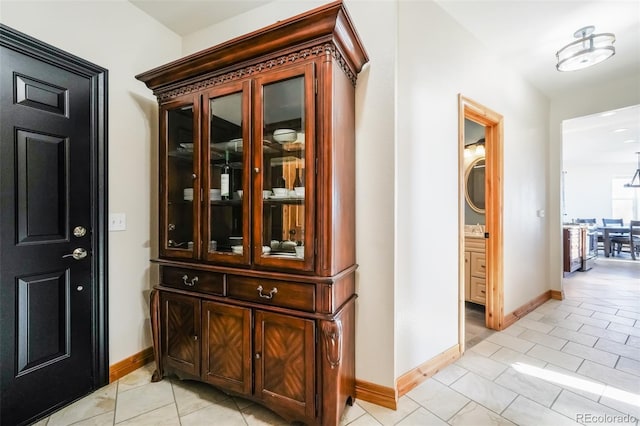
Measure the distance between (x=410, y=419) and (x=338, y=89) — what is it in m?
1.92

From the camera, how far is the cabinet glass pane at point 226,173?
1.76 m

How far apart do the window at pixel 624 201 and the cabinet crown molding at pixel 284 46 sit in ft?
38.0

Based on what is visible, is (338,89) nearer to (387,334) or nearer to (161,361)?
(387,334)

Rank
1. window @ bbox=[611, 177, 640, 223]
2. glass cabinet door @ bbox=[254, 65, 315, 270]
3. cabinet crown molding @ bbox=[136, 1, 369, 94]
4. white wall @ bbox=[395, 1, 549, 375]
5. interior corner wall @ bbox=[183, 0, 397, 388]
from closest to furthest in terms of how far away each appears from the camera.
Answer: cabinet crown molding @ bbox=[136, 1, 369, 94]
glass cabinet door @ bbox=[254, 65, 315, 270]
interior corner wall @ bbox=[183, 0, 397, 388]
white wall @ bbox=[395, 1, 549, 375]
window @ bbox=[611, 177, 640, 223]

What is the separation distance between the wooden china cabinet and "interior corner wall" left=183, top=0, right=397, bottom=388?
87 mm

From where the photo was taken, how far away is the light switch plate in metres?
2.06

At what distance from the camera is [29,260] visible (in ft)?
5.47

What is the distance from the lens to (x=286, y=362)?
A: 61.7 inches

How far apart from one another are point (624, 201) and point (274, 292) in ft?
40.5

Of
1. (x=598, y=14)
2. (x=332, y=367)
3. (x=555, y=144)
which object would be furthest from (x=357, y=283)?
(x=555, y=144)

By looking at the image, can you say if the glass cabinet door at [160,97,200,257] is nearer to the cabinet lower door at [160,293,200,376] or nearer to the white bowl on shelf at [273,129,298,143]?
the cabinet lower door at [160,293,200,376]

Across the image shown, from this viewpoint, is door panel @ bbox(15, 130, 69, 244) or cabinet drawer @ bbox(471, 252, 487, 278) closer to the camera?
door panel @ bbox(15, 130, 69, 244)

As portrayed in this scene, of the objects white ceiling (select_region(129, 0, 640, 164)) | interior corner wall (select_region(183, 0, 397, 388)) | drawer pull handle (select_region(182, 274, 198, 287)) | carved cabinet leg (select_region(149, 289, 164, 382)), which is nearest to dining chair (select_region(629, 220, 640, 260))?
white ceiling (select_region(129, 0, 640, 164))

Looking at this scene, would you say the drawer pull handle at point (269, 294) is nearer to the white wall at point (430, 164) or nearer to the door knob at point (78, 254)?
the white wall at point (430, 164)
